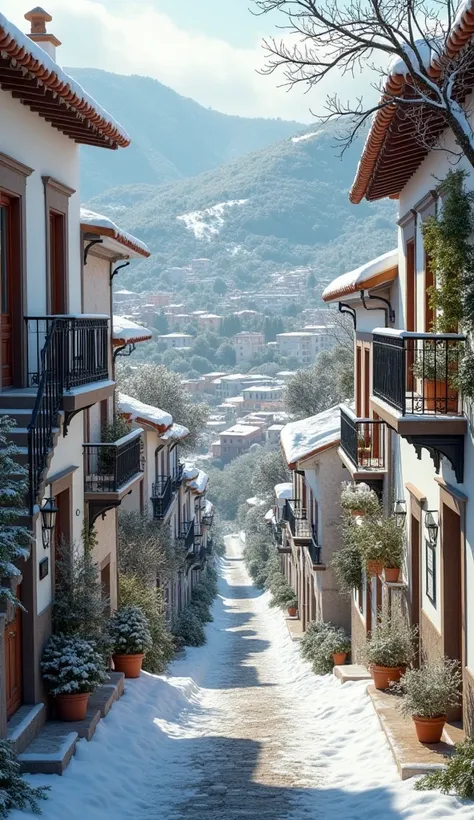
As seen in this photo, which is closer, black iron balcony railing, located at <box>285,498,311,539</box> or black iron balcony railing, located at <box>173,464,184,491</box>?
black iron balcony railing, located at <box>285,498,311,539</box>

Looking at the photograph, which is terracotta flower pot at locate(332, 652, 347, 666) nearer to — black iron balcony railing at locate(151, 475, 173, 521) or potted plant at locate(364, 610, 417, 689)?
black iron balcony railing at locate(151, 475, 173, 521)

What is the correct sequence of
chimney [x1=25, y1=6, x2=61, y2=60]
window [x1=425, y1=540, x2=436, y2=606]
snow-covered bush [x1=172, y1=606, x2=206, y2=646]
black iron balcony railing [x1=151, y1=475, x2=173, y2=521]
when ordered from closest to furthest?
window [x1=425, y1=540, x2=436, y2=606] < chimney [x1=25, y1=6, x2=61, y2=60] < black iron balcony railing [x1=151, y1=475, x2=173, y2=521] < snow-covered bush [x1=172, y1=606, x2=206, y2=646]

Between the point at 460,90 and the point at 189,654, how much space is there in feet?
64.7

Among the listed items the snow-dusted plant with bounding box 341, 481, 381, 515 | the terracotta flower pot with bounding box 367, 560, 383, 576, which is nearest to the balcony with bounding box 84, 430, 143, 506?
the snow-dusted plant with bounding box 341, 481, 381, 515

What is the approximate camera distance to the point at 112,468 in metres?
17.2

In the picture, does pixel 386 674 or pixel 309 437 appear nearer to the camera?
pixel 386 674

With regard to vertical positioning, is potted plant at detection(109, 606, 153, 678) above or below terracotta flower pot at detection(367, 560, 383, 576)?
below

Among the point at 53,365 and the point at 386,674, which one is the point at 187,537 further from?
the point at 53,365

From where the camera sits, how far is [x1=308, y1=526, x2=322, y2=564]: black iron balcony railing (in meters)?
25.5

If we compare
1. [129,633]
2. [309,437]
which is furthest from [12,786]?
[309,437]

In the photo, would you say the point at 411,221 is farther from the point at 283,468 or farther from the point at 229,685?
the point at 283,468

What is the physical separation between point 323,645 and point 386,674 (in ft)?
28.0

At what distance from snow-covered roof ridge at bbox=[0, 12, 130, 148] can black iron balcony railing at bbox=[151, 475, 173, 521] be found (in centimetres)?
1551

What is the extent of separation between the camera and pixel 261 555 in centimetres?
5888
